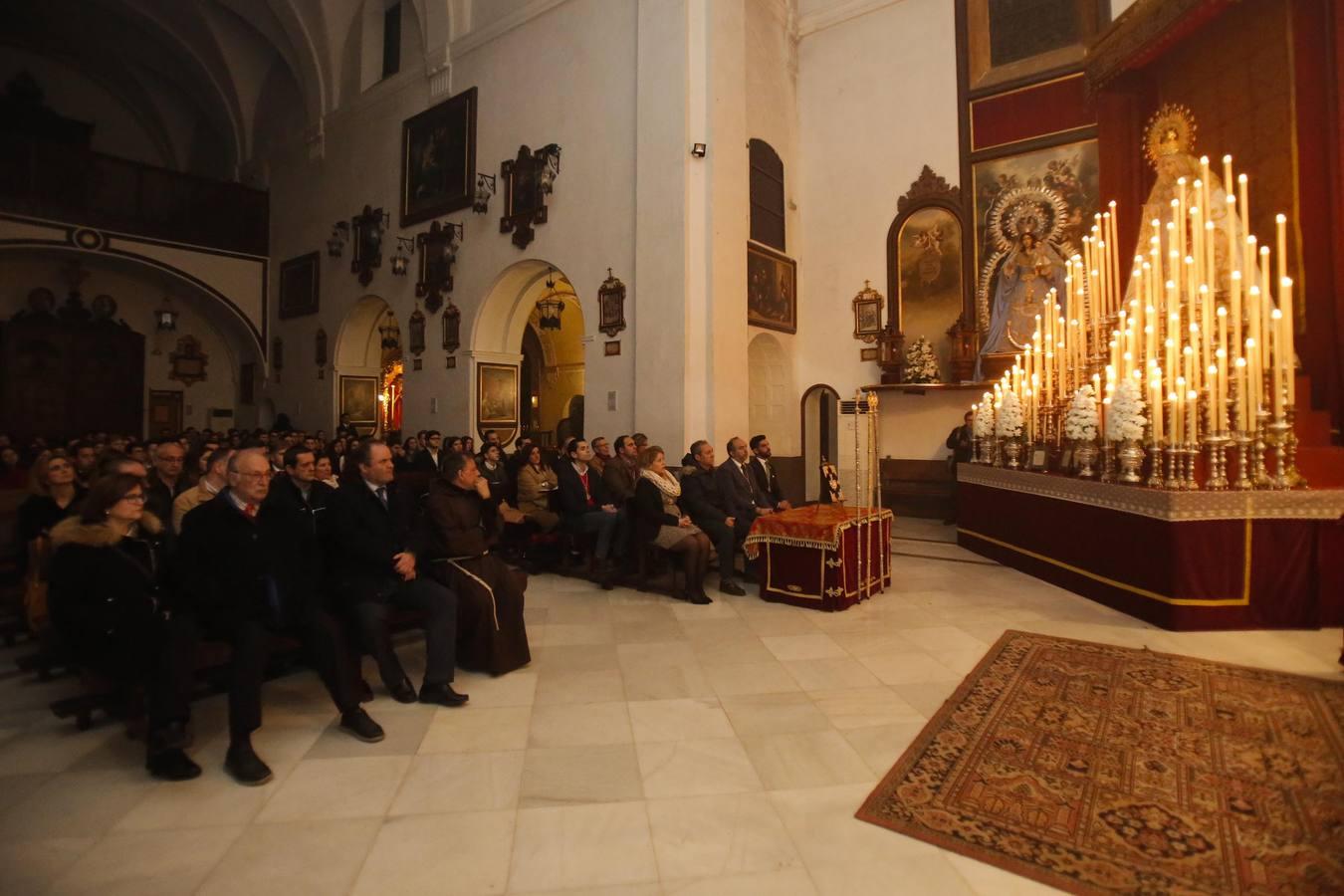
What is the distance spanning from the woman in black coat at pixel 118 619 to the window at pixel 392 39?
Answer: 46.3 ft

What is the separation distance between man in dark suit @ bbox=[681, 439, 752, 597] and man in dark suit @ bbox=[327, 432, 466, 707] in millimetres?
2853

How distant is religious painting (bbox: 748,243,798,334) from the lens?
10.5m

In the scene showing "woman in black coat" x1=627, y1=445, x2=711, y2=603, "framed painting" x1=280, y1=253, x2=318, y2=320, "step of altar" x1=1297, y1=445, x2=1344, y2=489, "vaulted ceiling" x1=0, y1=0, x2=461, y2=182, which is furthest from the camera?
"framed painting" x1=280, y1=253, x2=318, y2=320

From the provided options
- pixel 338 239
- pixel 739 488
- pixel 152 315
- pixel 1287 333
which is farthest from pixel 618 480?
pixel 152 315

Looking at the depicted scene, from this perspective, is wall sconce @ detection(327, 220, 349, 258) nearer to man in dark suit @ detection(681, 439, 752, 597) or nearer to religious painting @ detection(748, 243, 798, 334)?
religious painting @ detection(748, 243, 798, 334)

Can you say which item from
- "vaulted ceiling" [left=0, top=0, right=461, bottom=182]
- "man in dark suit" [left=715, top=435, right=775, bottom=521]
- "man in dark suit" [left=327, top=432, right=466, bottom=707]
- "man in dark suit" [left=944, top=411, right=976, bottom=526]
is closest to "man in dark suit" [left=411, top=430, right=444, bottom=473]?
"man in dark suit" [left=715, top=435, right=775, bottom=521]

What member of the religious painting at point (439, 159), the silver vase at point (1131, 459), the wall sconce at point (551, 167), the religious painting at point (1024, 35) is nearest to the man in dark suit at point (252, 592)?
the silver vase at point (1131, 459)

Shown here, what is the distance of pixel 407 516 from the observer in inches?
163

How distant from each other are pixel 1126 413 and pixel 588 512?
466cm

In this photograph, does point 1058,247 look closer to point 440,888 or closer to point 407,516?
point 407,516

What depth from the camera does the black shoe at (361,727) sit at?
127 inches

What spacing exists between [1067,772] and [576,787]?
2.05 meters

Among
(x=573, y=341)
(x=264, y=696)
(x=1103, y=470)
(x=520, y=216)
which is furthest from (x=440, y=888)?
(x=573, y=341)

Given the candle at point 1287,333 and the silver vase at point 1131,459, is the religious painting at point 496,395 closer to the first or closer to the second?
the silver vase at point 1131,459
